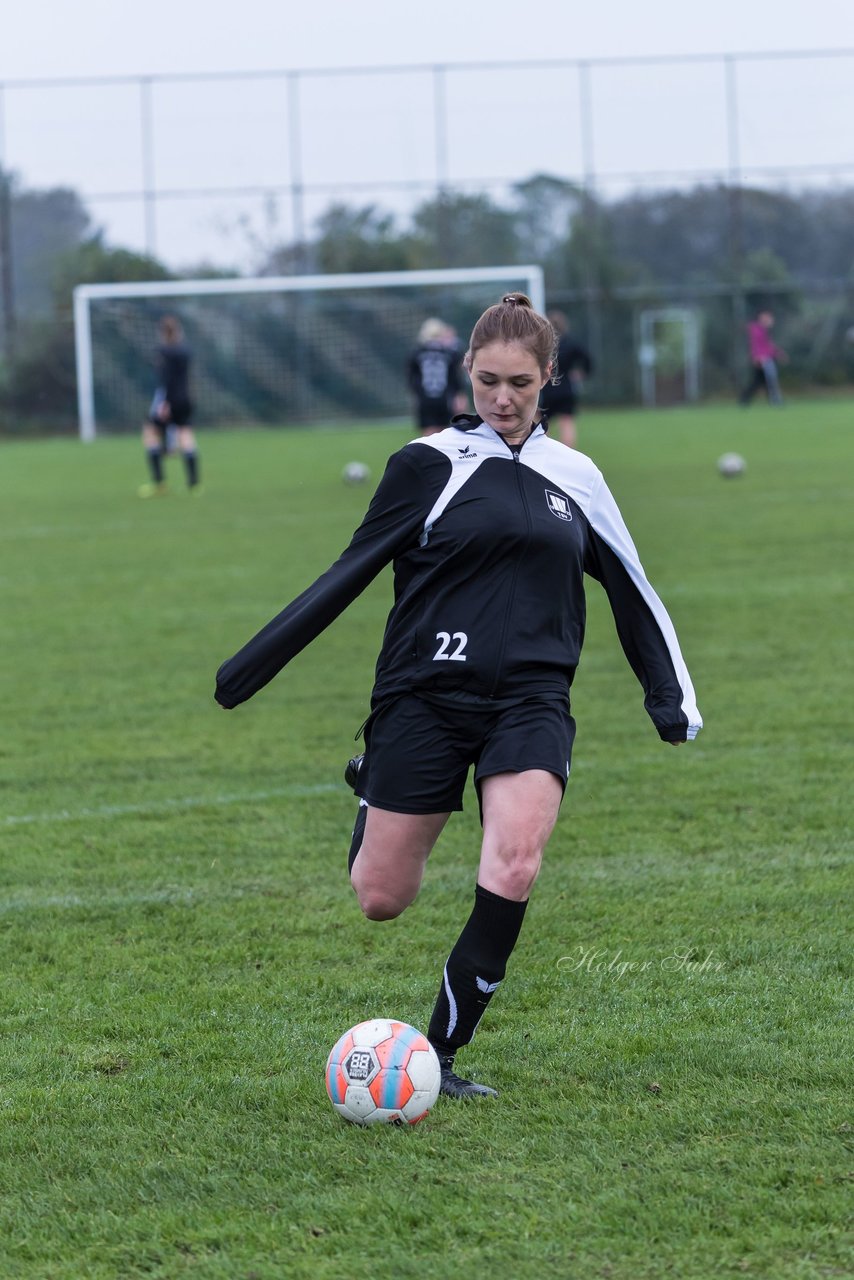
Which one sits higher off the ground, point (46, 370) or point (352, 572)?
point (46, 370)

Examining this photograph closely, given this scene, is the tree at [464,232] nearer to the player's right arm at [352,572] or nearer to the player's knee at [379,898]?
the player's right arm at [352,572]

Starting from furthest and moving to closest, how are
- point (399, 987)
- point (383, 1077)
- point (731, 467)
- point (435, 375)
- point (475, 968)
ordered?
point (435, 375) < point (731, 467) < point (399, 987) < point (475, 968) < point (383, 1077)

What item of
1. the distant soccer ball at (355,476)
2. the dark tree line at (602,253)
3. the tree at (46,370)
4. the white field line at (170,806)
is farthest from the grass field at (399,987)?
the dark tree line at (602,253)

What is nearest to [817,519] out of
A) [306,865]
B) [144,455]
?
[306,865]

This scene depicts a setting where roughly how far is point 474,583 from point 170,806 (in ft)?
9.97

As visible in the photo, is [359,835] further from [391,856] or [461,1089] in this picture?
[461,1089]

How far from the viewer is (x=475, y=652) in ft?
12.1

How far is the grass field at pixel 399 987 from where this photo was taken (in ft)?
10.2

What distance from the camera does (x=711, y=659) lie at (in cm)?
899

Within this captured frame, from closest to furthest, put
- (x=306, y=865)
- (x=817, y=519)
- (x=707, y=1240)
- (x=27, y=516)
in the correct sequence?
(x=707, y=1240) → (x=306, y=865) → (x=817, y=519) → (x=27, y=516)

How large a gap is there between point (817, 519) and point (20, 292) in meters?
27.5

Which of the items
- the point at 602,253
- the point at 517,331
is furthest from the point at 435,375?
the point at 602,253

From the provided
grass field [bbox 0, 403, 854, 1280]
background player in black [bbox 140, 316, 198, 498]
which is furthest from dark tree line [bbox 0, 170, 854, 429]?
grass field [bbox 0, 403, 854, 1280]

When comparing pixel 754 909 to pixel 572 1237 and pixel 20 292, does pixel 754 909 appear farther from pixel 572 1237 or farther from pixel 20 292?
pixel 20 292
